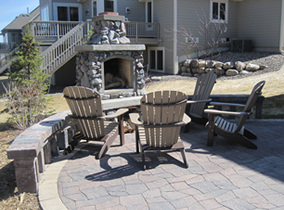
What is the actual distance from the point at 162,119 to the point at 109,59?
392 centimetres

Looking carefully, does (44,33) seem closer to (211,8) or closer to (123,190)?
(211,8)

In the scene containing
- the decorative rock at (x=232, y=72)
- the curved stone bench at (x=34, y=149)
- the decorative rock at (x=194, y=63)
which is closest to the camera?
the curved stone bench at (x=34, y=149)

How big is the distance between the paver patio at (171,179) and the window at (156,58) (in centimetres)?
1368

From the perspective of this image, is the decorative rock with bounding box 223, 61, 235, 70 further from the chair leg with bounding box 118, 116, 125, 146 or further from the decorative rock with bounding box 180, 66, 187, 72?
the chair leg with bounding box 118, 116, 125, 146

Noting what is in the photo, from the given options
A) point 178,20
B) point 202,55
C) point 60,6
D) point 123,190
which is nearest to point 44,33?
point 60,6

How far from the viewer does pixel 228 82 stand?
13.7m

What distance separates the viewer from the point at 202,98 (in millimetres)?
6102

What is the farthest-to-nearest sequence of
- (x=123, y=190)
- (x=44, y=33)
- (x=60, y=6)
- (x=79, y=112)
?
(x=60, y=6) < (x=44, y=33) < (x=79, y=112) < (x=123, y=190)

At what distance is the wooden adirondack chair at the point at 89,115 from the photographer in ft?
14.1

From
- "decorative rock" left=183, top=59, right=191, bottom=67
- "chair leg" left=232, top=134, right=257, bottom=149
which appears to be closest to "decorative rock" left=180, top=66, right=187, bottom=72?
"decorative rock" left=183, top=59, right=191, bottom=67

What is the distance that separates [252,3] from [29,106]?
15828 mm

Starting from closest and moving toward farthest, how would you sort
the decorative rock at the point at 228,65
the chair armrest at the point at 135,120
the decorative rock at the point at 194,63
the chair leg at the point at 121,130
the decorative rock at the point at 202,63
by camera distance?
the chair armrest at the point at 135,120 → the chair leg at the point at 121,130 → the decorative rock at the point at 228,65 → the decorative rock at the point at 202,63 → the decorative rock at the point at 194,63

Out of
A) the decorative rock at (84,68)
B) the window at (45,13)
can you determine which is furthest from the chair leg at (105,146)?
the window at (45,13)

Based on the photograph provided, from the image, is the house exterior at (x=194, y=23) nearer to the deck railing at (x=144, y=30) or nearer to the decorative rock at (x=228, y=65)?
the deck railing at (x=144, y=30)
